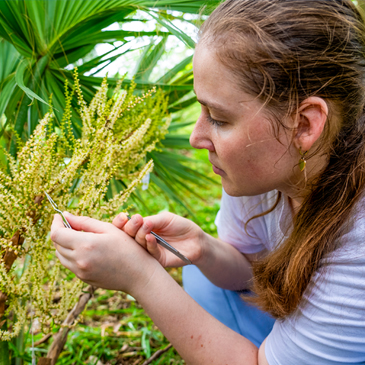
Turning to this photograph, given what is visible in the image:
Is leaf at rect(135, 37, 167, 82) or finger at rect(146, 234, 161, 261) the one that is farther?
leaf at rect(135, 37, 167, 82)

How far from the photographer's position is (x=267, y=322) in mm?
1633

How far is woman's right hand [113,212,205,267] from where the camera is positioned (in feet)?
3.43

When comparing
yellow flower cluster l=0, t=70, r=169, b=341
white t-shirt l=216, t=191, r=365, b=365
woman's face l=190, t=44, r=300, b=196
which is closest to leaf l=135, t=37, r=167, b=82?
yellow flower cluster l=0, t=70, r=169, b=341

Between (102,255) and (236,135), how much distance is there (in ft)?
1.65

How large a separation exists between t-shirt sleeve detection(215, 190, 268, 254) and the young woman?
0.39 m

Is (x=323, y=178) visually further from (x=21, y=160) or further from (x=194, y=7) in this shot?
(x=21, y=160)

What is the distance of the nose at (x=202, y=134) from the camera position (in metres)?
1.09

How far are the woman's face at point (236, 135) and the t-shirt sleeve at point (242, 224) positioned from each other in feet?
1.40

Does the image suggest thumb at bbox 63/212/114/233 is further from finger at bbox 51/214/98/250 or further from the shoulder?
the shoulder

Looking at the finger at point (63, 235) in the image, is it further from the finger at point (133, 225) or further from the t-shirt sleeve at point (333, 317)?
the t-shirt sleeve at point (333, 317)

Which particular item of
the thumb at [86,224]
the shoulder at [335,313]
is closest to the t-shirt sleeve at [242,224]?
the shoulder at [335,313]

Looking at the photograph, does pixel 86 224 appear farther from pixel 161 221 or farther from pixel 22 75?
pixel 22 75

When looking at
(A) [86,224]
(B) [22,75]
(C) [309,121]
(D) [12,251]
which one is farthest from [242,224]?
(B) [22,75]

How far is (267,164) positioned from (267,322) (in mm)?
900
